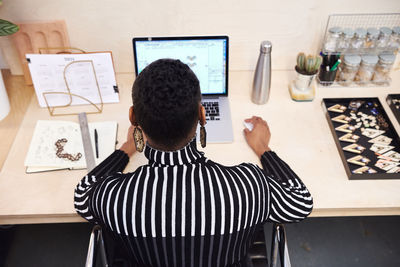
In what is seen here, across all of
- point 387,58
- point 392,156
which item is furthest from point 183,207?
point 387,58

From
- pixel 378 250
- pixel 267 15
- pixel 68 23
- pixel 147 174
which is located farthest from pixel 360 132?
pixel 68 23

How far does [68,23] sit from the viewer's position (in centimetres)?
158

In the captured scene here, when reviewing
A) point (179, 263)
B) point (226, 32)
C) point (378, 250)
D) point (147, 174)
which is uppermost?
point (226, 32)

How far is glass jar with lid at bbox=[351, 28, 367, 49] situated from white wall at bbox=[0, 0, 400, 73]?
0.10m

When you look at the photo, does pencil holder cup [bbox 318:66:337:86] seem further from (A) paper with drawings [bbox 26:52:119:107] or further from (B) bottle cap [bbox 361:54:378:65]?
(A) paper with drawings [bbox 26:52:119:107]

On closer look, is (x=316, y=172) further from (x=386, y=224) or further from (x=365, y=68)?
(x=386, y=224)

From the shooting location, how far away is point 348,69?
1596mm

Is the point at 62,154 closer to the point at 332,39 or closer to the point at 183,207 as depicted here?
the point at 183,207

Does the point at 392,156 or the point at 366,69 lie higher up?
the point at 366,69

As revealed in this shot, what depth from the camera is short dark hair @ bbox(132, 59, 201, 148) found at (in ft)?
2.60

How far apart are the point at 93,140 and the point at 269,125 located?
2.28ft

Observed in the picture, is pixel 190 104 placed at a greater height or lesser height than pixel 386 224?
greater

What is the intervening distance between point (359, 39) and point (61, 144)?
1.28m

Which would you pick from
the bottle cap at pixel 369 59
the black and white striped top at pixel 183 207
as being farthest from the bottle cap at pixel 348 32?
the black and white striped top at pixel 183 207
